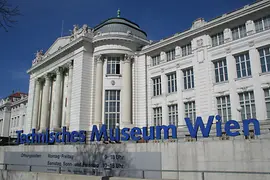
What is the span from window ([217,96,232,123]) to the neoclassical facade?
10 centimetres

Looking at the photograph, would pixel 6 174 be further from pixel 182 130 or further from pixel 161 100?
pixel 161 100

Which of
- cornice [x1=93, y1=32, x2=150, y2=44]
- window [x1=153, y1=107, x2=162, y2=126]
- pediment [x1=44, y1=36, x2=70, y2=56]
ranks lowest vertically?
window [x1=153, y1=107, x2=162, y2=126]

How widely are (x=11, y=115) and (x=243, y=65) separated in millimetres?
67639

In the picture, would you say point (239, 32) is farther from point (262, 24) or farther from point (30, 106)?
point (30, 106)

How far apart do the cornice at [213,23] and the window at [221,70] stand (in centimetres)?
431

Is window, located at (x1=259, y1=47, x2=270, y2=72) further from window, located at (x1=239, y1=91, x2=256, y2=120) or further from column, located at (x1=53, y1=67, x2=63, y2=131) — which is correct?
column, located at (x1=53, y1=67, x2=63, y2=131)

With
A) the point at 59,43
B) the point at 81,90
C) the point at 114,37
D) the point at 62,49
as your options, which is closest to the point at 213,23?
the point at 114,37

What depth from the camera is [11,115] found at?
243 feet

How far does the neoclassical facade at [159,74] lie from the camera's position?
26.0 meters

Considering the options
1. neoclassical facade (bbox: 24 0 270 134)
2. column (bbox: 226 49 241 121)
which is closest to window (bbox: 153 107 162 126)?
neoclassical facade (bbox: 24 0 270 134)

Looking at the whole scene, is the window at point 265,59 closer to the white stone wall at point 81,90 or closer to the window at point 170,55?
the window at point 170,55

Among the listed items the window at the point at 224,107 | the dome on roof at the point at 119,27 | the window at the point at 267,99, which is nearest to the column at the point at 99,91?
the dome on roof at the point at 119,27

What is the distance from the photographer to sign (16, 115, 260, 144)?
18425 millimetres

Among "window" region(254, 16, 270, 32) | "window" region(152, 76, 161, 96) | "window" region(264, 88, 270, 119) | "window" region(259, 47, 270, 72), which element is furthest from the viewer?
"window" region(152, 76, 161, 96)
